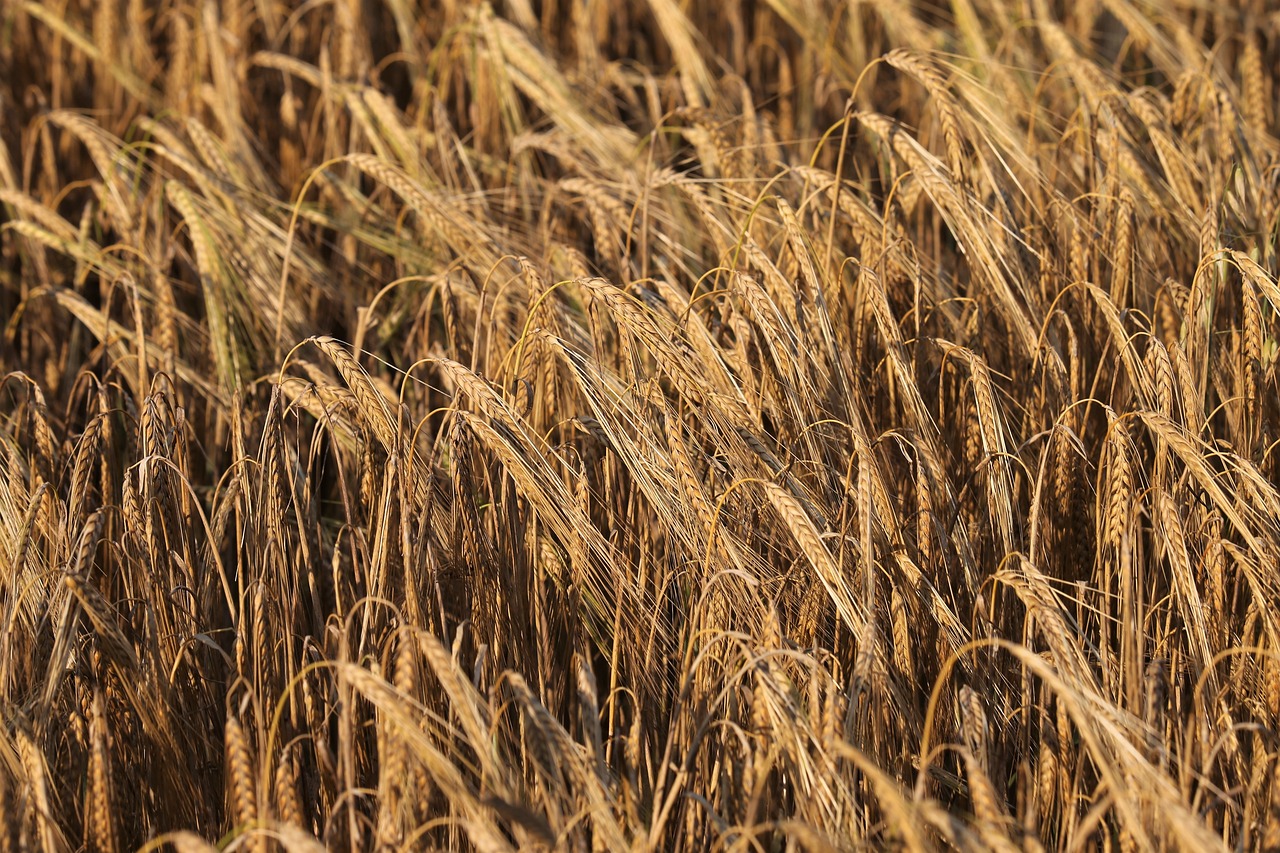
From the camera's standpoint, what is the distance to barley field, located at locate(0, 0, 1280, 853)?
1282 millimetres

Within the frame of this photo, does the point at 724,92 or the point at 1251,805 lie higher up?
the point at 724,92

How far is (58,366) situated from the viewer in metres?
2.25

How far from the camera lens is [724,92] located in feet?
9.02

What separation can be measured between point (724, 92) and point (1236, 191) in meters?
1.13

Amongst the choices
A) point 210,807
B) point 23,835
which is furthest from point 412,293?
point 23,835

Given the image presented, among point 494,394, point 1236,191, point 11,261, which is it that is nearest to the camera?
point 494,394

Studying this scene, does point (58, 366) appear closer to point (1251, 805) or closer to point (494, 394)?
point (494, 394)

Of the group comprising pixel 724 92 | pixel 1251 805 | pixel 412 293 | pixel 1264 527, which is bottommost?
pixel 1251 805

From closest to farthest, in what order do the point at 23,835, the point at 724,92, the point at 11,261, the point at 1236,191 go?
the point at 23,835
the point at 1236,191
the point at 11,261
the point at 724,92

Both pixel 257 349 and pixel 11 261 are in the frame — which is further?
pixel 11 261

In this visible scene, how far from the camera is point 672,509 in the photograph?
1466 mm

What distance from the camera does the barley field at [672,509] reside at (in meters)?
1.28

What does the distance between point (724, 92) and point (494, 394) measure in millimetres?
1570

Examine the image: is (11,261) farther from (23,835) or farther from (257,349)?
(23,835)
